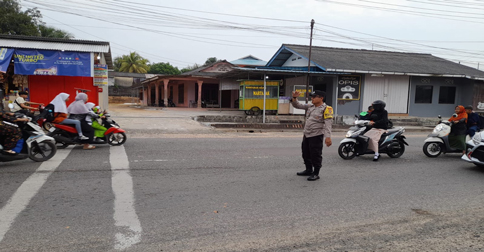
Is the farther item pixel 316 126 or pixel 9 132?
pixel 9 132

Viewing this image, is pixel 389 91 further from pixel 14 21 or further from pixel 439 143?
pixel 14 21

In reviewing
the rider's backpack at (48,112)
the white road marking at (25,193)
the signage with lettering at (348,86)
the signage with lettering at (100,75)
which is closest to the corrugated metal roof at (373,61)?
the signage with lettering at (348,86)

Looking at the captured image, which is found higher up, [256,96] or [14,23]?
[14,23]

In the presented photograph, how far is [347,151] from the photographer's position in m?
7.91

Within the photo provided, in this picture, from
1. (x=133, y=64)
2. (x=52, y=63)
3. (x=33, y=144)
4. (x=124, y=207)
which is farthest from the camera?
(x=133, y=64)

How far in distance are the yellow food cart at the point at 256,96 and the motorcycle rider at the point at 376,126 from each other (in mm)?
11773

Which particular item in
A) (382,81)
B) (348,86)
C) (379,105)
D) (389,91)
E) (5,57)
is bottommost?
(379,105)

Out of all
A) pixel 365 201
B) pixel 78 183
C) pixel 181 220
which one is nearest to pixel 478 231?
pixel 365 201

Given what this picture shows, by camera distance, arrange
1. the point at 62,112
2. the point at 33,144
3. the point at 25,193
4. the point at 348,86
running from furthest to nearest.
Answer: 1. the point at 348,86
2. the point at 62,112
3. the point at 33,144
4. the point at 25,193

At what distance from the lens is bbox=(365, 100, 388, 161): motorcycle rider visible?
7586mm

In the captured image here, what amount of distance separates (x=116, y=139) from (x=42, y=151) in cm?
235

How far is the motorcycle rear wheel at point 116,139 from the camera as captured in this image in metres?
8.74

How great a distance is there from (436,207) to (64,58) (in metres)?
16.0

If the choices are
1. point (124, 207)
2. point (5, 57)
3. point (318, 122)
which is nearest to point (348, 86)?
point (318, 122)
